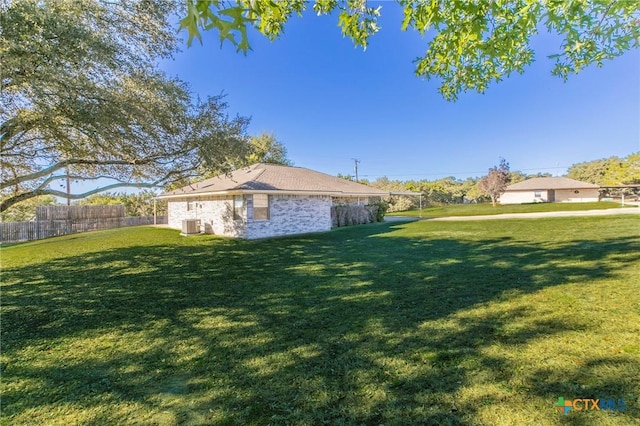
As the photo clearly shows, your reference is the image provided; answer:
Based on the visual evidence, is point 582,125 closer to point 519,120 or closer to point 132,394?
point 519,120

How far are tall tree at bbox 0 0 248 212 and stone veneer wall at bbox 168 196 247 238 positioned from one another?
6.50 metres

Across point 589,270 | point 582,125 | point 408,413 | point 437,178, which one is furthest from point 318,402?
point 437,178

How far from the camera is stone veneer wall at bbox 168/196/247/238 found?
1461cm

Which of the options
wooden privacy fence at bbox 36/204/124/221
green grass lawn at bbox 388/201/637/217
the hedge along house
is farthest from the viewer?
green grass lawn at bbox 388/201/637/217

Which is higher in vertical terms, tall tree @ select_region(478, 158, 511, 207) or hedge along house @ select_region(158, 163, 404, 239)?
tall tree @ select_region(478, 158, 511, 207)

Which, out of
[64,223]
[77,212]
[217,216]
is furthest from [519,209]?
[64,223]

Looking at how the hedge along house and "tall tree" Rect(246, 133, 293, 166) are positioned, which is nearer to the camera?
the hedge along house

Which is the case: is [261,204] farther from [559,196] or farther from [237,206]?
[559,196]

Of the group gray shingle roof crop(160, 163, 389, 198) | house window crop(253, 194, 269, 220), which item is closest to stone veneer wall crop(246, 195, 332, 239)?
house window crop(253, 194, 269, 220)

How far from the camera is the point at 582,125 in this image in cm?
1830

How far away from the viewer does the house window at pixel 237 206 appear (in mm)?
14367

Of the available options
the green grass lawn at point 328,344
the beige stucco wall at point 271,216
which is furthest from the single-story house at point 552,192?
the green grass lawn at point 328,344

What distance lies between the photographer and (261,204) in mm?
15008

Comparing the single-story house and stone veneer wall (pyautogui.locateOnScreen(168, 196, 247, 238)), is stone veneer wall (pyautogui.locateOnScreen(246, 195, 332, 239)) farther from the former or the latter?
the single-story house
